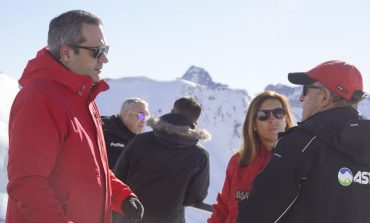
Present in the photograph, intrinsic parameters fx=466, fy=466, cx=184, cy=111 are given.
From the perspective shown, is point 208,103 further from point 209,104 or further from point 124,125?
point 124,125

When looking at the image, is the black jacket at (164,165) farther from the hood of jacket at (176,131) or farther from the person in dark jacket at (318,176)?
the person in dark jacket at (318,176)

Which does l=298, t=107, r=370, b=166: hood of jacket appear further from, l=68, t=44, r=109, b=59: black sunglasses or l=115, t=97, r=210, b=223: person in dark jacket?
l=115, t=97, r=210, b=223: person in dark jacket

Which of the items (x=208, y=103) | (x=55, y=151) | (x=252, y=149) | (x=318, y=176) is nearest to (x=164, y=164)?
(x=252, y=149)

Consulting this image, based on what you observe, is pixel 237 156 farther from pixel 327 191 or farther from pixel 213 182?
pixel 213 182

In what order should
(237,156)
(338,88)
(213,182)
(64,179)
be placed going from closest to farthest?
(64,179) < (338,88) < (237,156) < (213,182)

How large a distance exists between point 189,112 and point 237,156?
2.62ft

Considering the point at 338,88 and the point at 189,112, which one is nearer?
the point at 338,88

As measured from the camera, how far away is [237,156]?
349 cm

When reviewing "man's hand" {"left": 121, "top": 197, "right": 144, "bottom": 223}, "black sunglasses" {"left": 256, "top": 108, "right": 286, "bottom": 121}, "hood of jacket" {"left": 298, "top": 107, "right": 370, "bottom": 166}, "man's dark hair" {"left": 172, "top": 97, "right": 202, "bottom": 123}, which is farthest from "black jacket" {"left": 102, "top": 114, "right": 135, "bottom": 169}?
"hood of jacket" {"left": 298, "top": 107, "right": 370, "bottom": 166}

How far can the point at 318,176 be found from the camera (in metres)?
2.35

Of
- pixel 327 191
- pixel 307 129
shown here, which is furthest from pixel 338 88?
pixel 327 191

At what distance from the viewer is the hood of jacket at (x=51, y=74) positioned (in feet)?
7.36

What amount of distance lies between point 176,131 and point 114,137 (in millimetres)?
1589

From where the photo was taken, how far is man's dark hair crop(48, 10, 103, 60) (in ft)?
7.63
